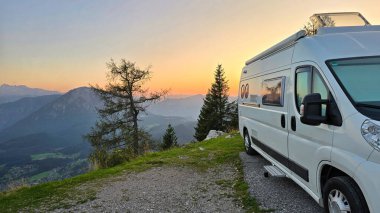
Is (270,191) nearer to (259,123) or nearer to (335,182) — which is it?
(259,123)

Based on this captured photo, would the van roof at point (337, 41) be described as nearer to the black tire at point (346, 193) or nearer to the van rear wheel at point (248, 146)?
the black tire at point (346, 193)

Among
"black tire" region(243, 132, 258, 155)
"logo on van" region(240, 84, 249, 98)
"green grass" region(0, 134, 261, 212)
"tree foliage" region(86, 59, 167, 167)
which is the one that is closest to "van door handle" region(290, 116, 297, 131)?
"green grass" region(0, 134, 261, 212)

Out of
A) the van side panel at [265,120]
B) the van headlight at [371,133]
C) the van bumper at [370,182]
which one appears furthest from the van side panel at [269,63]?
the van bumper at [370,182]

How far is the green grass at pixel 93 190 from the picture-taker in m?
7.11

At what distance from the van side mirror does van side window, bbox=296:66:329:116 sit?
151 millimetres

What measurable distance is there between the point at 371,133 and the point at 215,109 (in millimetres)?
44745

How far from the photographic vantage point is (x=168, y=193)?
7422 millimetres

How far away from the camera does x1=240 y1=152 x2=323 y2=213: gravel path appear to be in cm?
573

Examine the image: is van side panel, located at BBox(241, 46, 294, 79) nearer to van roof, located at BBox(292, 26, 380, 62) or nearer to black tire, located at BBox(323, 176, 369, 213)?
van roof, located at BBox(292, 26, 380, 62)

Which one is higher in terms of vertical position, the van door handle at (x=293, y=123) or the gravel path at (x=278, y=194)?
the van door handle at (x=293, y=123)

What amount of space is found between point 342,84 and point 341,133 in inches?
25.3

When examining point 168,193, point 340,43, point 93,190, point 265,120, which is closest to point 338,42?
point 340,43

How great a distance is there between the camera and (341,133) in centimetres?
398

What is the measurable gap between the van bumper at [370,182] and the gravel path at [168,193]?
278 cm
